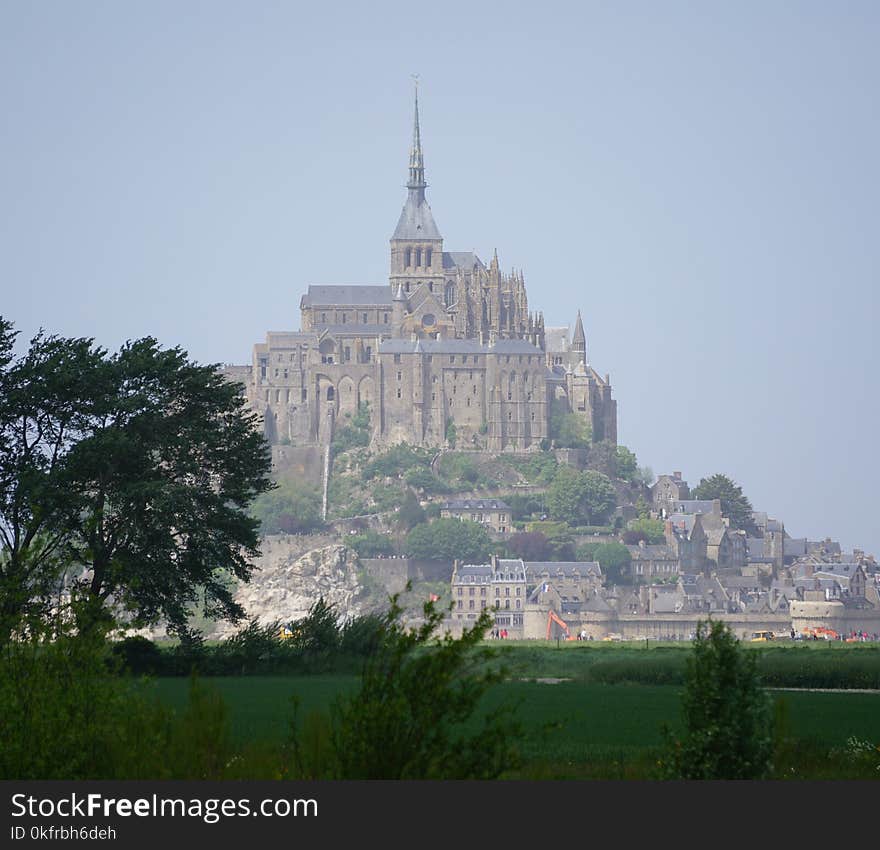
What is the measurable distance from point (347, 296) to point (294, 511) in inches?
853

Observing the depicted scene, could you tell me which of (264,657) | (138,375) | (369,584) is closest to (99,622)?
(264,657)

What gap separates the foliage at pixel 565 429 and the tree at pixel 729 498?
15.3 meters

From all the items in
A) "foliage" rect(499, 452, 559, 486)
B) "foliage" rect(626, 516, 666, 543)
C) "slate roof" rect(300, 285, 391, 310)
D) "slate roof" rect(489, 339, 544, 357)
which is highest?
"slate roof" rect(300, 285, 391, 310)

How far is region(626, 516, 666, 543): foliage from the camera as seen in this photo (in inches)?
5723

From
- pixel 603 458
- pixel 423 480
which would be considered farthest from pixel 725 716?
pixel 603 458

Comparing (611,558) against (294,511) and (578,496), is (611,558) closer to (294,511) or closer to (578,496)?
(578,496)

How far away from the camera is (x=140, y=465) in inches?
1558

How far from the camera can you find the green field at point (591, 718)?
19203 mm

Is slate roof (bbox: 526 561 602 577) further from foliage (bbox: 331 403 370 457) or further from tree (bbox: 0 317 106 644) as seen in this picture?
tree (bbox: 0 317 106 644)

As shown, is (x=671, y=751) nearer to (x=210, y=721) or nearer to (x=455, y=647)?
(x=455, y=647)

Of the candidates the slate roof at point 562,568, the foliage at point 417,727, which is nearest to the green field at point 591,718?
the foliage at point 417,727

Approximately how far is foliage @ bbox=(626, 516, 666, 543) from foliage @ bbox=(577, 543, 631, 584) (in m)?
4.73

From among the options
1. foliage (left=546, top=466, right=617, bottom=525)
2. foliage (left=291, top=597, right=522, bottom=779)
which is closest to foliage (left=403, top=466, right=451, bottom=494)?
foliage (left=546, top=466, right=617, bottom=525)

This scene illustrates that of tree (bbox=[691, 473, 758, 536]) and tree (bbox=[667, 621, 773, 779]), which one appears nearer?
tree (bbox=[667, 621, 773, 779])
